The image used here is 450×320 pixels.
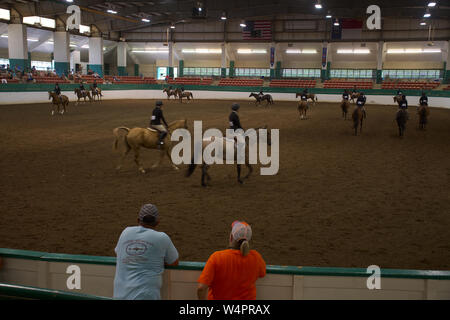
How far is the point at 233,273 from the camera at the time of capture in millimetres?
3793

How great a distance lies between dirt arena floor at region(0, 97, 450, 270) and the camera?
22.8 ft

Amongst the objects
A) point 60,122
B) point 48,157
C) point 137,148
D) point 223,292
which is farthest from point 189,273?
point 60,122

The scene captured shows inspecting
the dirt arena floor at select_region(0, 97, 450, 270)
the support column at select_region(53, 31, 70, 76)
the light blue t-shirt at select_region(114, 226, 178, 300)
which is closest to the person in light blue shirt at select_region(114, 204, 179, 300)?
the light blue t-shirt at select_region(114, 226, 178, 300)

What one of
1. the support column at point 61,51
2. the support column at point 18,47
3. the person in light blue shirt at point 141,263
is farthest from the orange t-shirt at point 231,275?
the support column at point 61,51

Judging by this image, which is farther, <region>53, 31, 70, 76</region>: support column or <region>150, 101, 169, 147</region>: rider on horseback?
<region>53, 31, 70, 76</region>: support column

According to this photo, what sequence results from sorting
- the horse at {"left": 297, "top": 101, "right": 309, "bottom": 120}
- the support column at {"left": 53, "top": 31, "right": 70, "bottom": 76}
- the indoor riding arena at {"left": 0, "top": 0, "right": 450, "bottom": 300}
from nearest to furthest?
the indoor riding arena at {"left": 0, "top": 0, "right": 450, "bottom": 300} → the horse at {"left": 297, "top": 101, "right": 309, "bottom": 120} → the support column at {"left": 53, "top": 31, "right": 70, "bottom": 76}

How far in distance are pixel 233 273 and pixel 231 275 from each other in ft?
0.09

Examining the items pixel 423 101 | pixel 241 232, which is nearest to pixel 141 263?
pixel 241 232

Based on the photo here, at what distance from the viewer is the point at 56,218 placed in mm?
8258

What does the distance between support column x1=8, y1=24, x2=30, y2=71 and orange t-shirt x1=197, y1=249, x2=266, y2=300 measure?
144ft

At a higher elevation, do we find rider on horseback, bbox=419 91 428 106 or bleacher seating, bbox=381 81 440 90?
bleacher seating, bbox=381 81 440 90

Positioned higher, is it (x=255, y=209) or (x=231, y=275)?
(x=231, y=275)

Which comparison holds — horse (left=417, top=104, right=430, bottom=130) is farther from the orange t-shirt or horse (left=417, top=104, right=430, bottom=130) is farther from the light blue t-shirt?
the light blue t-shirt

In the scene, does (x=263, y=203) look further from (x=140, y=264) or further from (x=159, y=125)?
(x=140, y=264)
